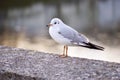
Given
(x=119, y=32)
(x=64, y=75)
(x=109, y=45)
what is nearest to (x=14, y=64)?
(x=64, y=75)

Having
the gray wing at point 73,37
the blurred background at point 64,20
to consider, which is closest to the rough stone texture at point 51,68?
the gray wing at point 73,37

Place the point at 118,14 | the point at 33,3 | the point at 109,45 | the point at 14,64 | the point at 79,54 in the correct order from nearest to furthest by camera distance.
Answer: the point at 14,64, the point at 79,54, the point at 109,45, the point at 118,14, the point at 33,3

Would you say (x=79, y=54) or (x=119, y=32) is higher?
(x=119, y=32)

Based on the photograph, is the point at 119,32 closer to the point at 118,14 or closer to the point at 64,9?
the point at 118,14

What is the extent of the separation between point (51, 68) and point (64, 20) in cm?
709

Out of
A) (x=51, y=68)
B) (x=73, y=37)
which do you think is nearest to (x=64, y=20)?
(x=73, y=37)

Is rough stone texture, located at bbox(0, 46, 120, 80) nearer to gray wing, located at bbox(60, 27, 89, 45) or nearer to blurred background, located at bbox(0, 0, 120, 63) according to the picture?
gray wing, located at bbox(60, 27, 89, 45)

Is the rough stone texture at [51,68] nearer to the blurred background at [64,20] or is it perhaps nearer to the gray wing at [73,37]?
the gray wing at [73,37]

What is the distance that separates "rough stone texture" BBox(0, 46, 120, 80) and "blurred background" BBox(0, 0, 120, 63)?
3.16 metres

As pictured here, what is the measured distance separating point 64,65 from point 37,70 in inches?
7.0

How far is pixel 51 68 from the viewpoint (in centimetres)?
178

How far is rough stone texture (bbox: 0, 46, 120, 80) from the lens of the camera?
165cm

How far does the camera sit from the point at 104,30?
25.6 ft

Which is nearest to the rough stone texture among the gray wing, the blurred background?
the gray wing
